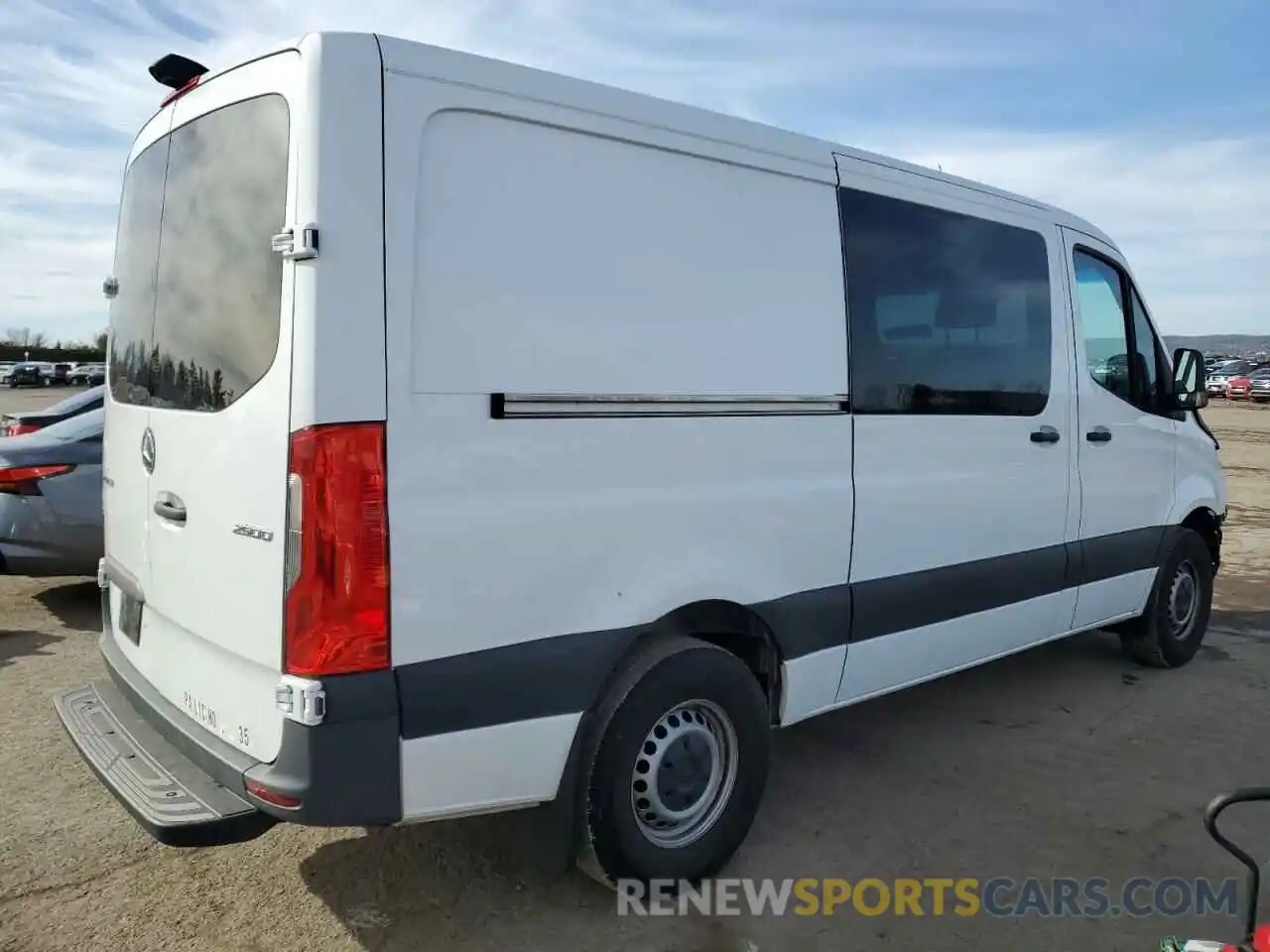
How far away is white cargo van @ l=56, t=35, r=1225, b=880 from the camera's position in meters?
2.54

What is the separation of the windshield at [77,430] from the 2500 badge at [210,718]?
4.18 meters

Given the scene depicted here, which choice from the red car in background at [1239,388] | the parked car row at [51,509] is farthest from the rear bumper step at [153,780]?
the red car in background at [1239,388]

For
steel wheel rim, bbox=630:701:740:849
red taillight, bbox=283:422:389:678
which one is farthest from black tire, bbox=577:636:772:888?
red taillight, bbox=283:422:389:678

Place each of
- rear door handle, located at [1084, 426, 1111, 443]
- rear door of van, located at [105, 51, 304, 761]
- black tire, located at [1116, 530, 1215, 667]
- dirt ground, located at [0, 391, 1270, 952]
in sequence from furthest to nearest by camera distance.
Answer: black tire, located at [1116, 530, 1215, 667] < rear door handle, located at [1084, 426, 1111, 443] < dirt ground, located at [0, 391, 1270, 952] < rear door of van, located at [105, 51, 304, 761]

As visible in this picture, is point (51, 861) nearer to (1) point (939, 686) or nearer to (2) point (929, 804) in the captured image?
(2) point (929, 804)

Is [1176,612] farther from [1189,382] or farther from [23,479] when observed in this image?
[23,479]

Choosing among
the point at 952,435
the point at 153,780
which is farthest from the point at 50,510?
the point at 952,435

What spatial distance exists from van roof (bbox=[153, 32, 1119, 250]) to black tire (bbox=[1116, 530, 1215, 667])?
9.86ft

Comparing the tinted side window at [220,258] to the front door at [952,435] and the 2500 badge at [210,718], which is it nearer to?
the 2500 badge at [210,718]

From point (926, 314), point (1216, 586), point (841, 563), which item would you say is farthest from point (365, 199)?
point (1216, 586)

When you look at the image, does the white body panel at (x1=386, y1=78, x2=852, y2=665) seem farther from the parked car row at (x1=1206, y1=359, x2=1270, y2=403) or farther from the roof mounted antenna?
the parked car row at (x1=1206, y1=359, x2=1270, y2=403)

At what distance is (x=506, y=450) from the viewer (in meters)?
2.76

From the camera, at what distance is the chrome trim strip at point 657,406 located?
2787mm

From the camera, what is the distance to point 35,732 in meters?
4.61
